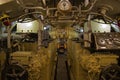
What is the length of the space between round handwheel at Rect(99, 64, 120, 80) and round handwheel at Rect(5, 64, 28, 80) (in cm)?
141

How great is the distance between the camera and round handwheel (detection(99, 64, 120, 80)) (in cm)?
391

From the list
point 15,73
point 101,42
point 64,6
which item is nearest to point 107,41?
point 101,42

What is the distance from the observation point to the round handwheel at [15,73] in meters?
3.79

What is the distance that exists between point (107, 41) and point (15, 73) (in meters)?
2.29

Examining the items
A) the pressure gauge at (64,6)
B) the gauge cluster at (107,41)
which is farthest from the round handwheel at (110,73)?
the pressure gauge at (64,6)

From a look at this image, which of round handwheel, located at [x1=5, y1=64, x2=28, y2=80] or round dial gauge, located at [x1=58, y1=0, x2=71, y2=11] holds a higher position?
round dial gauge, located at [x1=58, y1=0, x2=71, y2=11]

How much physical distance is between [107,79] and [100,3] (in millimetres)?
3805

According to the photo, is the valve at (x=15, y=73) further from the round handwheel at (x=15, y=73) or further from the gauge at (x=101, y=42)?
the gauge at (x=101, y=42)

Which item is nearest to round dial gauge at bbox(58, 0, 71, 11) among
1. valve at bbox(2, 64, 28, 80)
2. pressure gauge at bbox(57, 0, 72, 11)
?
pressure gauge at bbox(57, 0, 72, 11)

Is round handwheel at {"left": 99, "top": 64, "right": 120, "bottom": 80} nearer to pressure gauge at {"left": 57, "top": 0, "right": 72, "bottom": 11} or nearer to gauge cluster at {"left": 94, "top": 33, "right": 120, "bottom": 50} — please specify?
gauge cluster at {"left": 94, "top": 33, "right": 120, "bottom": 50}

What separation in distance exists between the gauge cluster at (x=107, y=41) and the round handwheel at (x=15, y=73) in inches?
71.8

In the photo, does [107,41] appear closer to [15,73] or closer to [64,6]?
[64,6]

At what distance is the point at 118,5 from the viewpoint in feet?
24.2

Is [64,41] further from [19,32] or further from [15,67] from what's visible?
[15,67]
